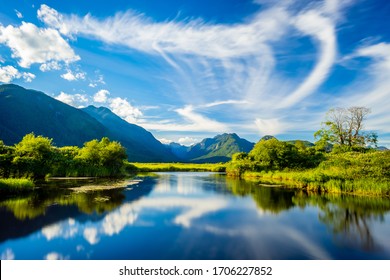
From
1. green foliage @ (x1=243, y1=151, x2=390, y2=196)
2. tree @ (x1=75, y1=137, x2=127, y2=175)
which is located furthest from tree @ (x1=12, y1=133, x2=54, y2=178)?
green foliage @ (x1=243, y1=151, x2=390, y2=196)

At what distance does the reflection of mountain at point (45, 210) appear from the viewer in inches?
622

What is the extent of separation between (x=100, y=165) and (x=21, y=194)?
1151 inches

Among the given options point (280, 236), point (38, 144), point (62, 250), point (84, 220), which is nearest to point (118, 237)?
point (62, 250)

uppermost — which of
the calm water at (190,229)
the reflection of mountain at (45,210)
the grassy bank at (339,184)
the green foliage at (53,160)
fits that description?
the green foliage at (53,160)

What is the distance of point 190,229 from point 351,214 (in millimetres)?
13352

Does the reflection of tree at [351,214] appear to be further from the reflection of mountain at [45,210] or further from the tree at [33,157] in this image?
the tree at [33,157]

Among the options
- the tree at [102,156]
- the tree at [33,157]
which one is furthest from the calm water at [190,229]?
the tree at [102,156]

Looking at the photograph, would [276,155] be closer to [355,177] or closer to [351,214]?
[355,177]

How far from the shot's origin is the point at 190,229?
1662 centimetres

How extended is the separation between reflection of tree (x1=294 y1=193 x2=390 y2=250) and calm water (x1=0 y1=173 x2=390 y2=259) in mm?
61

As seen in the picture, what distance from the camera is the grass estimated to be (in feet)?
91.2

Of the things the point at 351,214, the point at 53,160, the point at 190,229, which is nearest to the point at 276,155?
the point at 351,214

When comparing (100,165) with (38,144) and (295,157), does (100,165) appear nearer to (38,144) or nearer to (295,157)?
(38,144)

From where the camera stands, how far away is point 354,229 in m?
16.8
